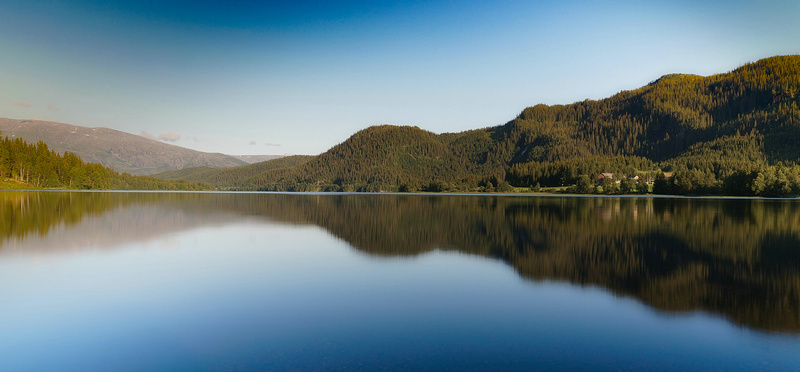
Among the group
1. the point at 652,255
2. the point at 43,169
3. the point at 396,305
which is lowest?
the point at 396,305

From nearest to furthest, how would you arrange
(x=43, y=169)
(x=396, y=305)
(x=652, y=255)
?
(x=396, y=305)
(x=652, y=255)
(x=43, y=169)

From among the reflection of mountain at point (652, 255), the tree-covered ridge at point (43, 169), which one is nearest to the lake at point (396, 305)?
the reflection of mountain at point (652, 255)

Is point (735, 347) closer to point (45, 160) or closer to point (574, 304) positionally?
point (574, 304)

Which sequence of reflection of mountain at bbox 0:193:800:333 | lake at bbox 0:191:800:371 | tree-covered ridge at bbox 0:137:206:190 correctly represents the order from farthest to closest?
tree-covered ridge at bbox 0:137:206:190
reflection of mountain at bbox 0:193:800:333
lake at bbox 0:191:800:371

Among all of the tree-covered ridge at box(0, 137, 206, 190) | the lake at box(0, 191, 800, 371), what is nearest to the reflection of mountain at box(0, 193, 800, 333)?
the lake at box(0, 191, 800, 371)

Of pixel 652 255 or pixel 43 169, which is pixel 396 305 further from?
pixel 43 169

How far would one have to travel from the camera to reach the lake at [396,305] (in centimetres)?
799

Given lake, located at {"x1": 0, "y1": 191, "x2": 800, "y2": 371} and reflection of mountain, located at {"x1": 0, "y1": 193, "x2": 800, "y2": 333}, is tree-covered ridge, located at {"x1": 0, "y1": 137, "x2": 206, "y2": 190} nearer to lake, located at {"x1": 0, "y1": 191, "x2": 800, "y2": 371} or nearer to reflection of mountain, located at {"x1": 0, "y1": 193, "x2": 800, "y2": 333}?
reflection of mountain, located at {"x1": 0, "y1": 193, "x2": 800, "y2": 333}

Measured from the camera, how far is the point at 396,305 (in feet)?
37.5

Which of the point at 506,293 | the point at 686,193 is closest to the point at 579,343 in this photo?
the point at 506,293

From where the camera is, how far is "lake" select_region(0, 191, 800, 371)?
7.99m

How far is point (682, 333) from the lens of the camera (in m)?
9.32

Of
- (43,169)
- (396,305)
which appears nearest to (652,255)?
(396,305)

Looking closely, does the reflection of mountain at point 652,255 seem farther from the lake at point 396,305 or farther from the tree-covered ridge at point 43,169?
the tree-covered ridge at point 43,169
